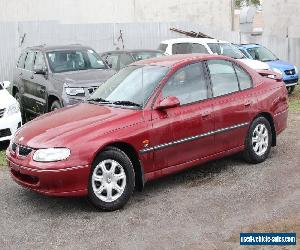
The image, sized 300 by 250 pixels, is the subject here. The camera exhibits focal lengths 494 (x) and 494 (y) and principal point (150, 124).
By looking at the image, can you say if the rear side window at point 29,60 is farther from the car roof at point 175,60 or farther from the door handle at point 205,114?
the door handle at point 205,114

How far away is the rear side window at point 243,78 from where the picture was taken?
22.7 ft

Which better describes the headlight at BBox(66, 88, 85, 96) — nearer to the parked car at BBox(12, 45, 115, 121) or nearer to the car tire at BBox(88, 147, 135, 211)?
the parked car at BBox(12, 45, 115, 121)

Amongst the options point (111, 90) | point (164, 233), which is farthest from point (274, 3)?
point (164, 233)

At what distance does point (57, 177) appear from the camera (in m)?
5.21

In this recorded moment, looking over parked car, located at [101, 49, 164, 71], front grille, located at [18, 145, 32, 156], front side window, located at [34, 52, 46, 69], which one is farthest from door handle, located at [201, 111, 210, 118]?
parked car, located at [101, 49, 164, 71]

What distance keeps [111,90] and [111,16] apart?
1646 centimetres

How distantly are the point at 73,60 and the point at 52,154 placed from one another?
221 inches

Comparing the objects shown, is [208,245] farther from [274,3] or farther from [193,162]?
[274,3]

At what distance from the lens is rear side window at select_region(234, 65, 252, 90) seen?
22.7 feet

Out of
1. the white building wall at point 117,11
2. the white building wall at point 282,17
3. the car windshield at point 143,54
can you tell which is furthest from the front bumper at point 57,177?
the white building wall at point 282,17

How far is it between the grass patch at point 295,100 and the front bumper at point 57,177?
26.0 feet

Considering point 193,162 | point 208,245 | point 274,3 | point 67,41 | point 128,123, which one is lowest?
point 208,245

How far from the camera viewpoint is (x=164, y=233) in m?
4.89

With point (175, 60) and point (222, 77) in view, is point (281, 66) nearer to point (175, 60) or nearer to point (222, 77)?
point (222, 77)
